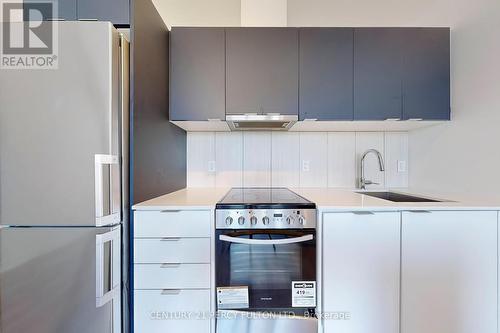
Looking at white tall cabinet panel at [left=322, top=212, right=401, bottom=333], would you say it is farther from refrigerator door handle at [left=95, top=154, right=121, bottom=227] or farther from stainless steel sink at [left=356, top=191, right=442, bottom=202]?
refrigerator door handle at [left=95, top=154, right=121, bottom=227]

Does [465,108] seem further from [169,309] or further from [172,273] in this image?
[169,309]

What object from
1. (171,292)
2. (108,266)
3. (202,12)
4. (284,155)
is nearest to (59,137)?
(108,266)

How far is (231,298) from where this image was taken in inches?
53.6

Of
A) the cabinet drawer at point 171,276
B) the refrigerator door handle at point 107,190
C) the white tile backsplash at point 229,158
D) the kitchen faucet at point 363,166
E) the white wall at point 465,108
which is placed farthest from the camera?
the white tile backsplash at point 229,158

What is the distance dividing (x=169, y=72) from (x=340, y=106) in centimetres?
122

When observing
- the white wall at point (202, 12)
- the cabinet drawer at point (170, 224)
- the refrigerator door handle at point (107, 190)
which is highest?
the white wall at point (202, 12)

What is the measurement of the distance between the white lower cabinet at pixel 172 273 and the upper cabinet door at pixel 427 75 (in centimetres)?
164

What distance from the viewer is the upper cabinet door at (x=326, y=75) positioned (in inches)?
68.9

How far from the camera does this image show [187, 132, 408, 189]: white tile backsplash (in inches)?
85.6

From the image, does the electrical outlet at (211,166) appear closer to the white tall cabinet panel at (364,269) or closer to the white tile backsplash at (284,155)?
the white tile backsplash at (284,155)

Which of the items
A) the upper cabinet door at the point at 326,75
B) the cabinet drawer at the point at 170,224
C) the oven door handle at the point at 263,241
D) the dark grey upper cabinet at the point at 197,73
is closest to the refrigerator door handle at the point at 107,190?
the cabinet drawer at the point at 170,224

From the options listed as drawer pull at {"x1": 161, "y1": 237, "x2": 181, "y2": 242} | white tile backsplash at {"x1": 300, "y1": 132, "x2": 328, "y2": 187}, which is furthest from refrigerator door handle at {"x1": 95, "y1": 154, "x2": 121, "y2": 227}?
white tile backsplash at {"x1": 300, "y1": 132, "x2": 328, "y2": 187}

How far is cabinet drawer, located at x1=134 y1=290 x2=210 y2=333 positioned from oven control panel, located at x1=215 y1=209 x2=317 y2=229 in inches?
15.3

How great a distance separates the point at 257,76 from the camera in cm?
175
